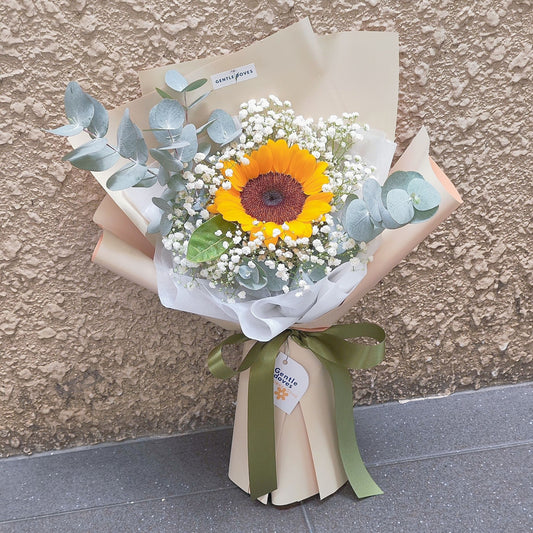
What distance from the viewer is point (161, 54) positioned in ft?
4.01

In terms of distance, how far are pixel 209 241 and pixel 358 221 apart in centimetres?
25

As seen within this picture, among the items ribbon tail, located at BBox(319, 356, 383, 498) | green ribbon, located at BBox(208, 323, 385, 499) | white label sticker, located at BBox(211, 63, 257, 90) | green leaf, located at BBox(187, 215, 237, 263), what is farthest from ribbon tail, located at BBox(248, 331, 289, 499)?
white label sticker, located at BBox(211, 63, 257, 90)

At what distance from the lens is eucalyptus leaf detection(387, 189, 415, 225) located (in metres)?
0.93

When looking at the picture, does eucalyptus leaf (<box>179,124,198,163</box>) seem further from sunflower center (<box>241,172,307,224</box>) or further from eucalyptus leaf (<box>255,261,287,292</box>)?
eucalyptus leaf (<box>255,261,287,292</box>)

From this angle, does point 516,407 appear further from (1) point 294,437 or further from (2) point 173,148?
(2) point 173,148

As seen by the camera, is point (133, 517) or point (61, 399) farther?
point (61, 399)

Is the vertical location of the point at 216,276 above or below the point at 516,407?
above

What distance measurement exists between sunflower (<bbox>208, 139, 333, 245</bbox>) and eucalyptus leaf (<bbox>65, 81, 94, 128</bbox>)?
0.24 m

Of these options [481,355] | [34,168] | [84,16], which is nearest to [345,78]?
[84,16]

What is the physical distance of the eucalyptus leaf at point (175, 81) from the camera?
1044 millimetres

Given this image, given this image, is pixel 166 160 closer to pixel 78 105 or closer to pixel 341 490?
pixel 78 105

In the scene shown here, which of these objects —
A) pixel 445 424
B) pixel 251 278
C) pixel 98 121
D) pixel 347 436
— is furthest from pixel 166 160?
pixel 445 424

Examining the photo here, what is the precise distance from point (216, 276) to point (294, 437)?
387mm

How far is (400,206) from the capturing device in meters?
0.93
